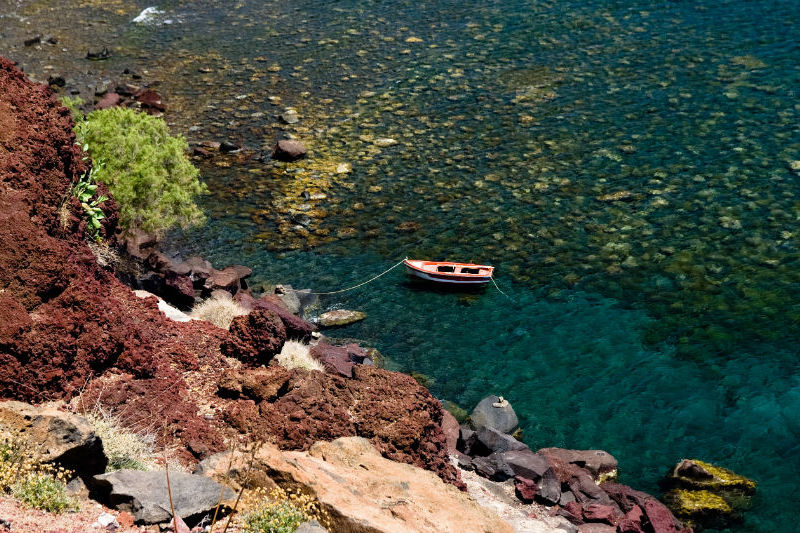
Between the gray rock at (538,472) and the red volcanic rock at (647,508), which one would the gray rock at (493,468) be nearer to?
the gray rock at (538,472)

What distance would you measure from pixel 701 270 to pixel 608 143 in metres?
11.0

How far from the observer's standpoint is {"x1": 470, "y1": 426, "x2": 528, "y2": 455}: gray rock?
2256 centimetres

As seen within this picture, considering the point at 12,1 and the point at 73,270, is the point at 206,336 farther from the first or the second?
the point at 12,1

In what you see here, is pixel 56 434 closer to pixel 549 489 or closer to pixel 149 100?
pixel 549 489

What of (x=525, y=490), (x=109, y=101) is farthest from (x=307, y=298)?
(x=109, y=101)

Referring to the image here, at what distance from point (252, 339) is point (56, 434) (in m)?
7.42

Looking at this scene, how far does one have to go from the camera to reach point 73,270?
1744 centimetres

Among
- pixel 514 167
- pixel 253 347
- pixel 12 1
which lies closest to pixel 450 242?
pixel 514 167

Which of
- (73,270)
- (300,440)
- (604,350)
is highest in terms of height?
(73,270)

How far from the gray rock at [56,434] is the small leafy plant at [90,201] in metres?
7.90

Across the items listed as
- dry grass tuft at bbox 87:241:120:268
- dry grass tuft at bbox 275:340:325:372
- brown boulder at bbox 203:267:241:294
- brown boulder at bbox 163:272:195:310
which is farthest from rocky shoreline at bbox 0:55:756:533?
brown boulder at bbox 203:267:241:294

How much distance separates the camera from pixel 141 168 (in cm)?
3006

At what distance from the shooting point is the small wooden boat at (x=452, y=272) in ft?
99.2

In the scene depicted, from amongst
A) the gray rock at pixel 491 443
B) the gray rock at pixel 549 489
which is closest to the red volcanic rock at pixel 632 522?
the gray rock at pixel 549 489
